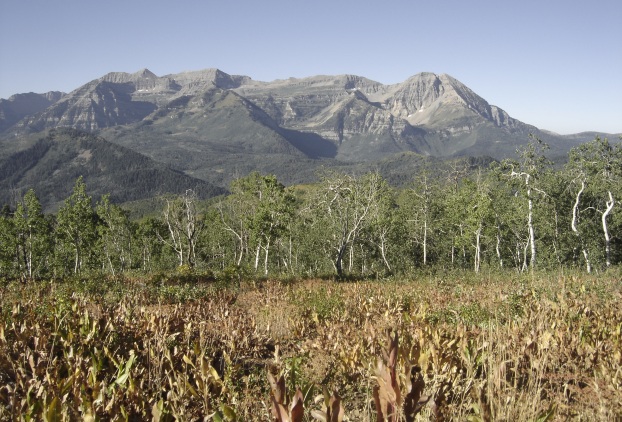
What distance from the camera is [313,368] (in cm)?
564

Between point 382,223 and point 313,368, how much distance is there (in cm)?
4063

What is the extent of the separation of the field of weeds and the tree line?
12.5 metres

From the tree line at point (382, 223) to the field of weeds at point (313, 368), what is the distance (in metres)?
12.5

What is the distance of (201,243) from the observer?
66188 mm

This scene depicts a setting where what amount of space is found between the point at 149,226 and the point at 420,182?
3890 cm

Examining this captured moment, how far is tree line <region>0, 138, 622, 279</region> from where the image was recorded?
32.3 meters

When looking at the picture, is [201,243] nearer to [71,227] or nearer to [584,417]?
[71,227]

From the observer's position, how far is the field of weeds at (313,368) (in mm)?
3025

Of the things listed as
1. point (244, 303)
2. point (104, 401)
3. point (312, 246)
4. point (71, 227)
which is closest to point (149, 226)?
point (71, 227)

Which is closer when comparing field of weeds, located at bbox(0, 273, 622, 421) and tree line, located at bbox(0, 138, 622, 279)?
field of weeds, located at bbox(0, 273, 622, 421)

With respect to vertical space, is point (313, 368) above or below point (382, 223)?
above

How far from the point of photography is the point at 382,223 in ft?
149

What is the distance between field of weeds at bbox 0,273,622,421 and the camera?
9.93 ft

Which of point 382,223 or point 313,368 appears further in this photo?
point 382,223
